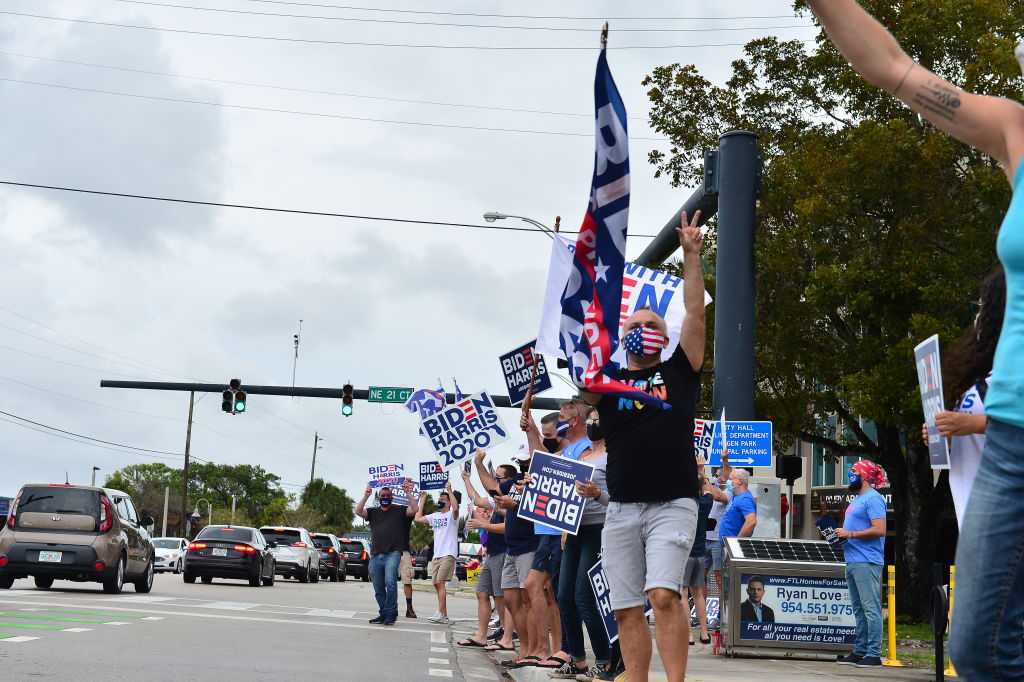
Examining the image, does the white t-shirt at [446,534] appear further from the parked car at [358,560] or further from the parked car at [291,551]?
the parked car at [358,560]

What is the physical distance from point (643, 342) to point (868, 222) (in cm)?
1862

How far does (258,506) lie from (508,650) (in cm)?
16118

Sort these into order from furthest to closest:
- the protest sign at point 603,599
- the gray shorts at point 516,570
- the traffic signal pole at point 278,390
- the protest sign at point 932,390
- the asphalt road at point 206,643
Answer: the traffic signal pole at point 278,390, the gray shorts at point 516,570, the asphalt road at point 206,643, the protest sign at point 603,599, the protest sign at point 932,390

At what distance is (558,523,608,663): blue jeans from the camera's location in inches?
406

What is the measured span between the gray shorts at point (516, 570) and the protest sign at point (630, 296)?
2.18m

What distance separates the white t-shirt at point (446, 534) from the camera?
783 inches

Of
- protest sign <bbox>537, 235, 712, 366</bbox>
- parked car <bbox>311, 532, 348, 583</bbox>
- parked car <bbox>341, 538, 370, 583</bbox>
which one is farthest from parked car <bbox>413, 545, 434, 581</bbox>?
Answer: protest sign <bbox>537, 235, 712, 366</bbox>

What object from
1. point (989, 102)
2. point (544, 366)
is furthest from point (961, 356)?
point (544, 366)

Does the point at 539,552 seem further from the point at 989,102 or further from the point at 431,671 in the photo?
the point at 989,102

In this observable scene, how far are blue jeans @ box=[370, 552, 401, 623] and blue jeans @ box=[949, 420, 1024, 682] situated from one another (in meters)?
15.1

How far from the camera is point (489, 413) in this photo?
671 inches

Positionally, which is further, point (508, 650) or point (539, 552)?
point (508, 650)

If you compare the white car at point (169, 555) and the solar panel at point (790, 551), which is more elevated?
the white car at point (169, 555)

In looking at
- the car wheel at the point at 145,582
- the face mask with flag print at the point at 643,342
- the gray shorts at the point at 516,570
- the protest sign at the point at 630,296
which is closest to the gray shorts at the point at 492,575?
the gray shorts at the point at 516,570
